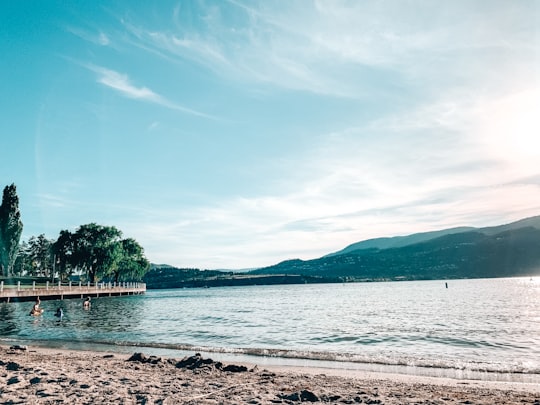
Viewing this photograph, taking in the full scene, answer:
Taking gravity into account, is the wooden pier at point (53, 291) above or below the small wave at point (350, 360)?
above

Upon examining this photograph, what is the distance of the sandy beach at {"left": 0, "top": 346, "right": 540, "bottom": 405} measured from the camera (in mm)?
9414

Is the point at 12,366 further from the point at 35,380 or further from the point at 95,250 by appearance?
the point at 95,250

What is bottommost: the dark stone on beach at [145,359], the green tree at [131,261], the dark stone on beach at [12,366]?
the dark stone on beach at [145,359]

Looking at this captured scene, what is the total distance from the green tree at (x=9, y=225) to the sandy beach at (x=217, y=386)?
7267 cm

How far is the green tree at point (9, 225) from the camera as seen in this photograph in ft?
246

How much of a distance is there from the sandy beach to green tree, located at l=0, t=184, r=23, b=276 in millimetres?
72666

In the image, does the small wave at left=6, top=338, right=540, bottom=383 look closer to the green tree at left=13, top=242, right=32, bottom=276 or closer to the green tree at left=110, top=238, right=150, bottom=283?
the green tree at left=110, top=238, right=150, bottom=283

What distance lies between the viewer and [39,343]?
72.1 ft

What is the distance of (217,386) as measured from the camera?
10.9m

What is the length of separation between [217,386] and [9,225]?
7984 centimetres

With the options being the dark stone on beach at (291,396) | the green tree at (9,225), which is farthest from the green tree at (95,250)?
the dark stone on beach at (291,396)

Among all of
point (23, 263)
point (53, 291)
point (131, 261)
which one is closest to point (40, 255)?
point (23, 263)

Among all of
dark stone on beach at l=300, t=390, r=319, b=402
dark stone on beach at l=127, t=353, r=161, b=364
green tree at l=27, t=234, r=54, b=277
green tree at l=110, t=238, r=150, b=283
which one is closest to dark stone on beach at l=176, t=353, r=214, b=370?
dark stone on beach at l=127, t=353, r=161, b=364

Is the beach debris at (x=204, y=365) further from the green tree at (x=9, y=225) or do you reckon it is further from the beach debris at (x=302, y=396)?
the green tree at (x=9, y=225)
